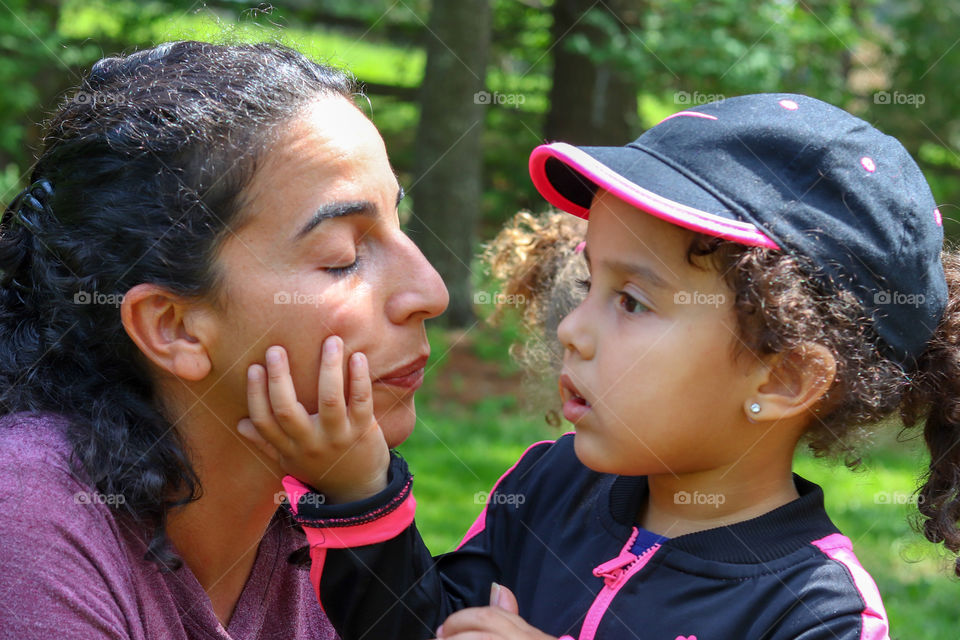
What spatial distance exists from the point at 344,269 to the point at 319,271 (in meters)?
0.06

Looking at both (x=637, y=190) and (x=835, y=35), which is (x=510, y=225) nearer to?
(x=637, y=190)

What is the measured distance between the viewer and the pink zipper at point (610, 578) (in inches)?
74.5

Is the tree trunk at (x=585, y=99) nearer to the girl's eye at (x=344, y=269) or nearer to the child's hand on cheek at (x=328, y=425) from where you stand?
the girl's eye at (x=344, y=269)

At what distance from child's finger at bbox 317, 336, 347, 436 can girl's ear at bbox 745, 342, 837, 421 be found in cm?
81

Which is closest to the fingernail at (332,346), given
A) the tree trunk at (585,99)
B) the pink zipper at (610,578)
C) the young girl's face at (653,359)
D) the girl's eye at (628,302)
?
the young girl's face at (653,359)

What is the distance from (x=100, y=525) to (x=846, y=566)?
1402 millimetres

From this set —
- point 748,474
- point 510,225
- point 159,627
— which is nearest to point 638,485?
point 748,474

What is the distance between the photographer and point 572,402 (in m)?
1.98

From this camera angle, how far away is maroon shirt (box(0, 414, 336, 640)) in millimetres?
1696

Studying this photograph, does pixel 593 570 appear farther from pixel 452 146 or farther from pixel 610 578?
pixel 452 146

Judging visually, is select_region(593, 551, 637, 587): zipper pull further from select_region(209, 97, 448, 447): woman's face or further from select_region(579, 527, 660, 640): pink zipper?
select_region(209, 97, 448, 447): woman's face

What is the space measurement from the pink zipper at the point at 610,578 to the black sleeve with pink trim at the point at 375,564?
342 mm

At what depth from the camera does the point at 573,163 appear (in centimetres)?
195

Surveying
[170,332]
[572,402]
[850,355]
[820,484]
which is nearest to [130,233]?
[170,332]
